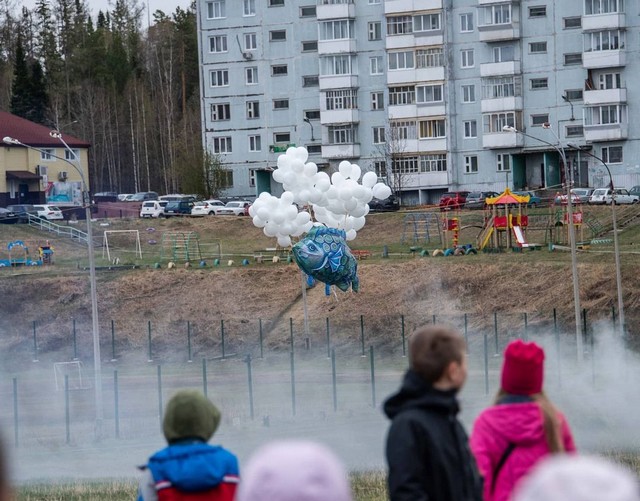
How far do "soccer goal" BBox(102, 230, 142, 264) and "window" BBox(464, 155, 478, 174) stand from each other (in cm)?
2262

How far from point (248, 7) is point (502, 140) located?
1964cm

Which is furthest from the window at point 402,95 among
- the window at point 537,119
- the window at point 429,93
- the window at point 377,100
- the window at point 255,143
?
the window at point 255,143

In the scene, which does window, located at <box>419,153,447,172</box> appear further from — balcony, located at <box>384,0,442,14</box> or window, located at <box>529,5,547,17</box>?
window, located at <box>529,5,547,17</box>

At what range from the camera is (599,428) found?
25.9 m

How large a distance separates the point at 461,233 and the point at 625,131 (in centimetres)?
1665

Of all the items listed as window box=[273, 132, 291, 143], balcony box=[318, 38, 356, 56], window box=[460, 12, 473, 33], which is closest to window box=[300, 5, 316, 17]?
balcony box=[318, 38, 356, 56]

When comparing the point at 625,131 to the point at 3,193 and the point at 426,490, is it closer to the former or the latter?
the point at 3,193

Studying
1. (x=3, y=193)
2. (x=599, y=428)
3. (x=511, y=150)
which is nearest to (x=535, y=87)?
(x=511, y=150)

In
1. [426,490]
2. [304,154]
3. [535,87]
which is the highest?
[535,87]

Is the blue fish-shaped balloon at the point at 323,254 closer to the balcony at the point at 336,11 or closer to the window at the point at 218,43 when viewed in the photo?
the balcony at the point at 336,11

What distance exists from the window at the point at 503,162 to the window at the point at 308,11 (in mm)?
15564

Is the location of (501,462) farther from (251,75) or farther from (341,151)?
(251,75)

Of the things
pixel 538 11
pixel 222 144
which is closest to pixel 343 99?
pixel 222 144

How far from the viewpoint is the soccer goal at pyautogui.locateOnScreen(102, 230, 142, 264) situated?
203 feet
